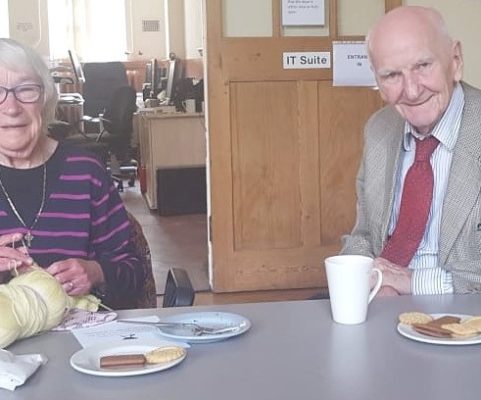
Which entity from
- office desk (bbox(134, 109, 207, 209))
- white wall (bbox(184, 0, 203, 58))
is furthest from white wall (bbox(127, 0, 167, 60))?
office desk (bbox(134, 109, 207, 209))

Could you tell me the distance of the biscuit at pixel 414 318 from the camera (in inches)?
51.1

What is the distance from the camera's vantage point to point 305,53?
13.6 ft

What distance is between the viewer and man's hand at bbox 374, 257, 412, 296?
5.51ft

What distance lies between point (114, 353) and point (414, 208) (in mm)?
849

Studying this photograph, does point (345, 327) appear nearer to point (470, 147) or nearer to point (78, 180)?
point (470, 147)

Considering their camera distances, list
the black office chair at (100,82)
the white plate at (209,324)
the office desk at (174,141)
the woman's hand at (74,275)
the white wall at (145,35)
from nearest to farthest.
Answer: the white plate at (209,324) < the woman's hand at (74,275) < the office desk at (174,141) < the black office chair at (100,82) < the white wall at (145,35)

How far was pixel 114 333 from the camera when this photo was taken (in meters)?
1.33

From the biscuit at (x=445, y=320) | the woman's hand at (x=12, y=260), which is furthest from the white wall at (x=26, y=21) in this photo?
the biscuit at (x=445, y=320)

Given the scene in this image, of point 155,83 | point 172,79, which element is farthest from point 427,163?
point 155,83

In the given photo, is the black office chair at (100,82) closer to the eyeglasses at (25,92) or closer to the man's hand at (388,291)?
the eyeglasses at (25,92)

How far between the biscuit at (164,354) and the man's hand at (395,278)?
0.62m

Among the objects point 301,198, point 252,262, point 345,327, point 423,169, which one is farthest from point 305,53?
point 345,327

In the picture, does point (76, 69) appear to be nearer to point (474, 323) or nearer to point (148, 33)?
point (148, 33)

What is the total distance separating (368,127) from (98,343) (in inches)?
41.3
